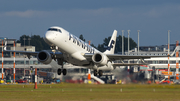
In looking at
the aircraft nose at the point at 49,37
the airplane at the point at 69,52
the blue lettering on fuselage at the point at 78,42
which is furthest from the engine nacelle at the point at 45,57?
the aircraft nose at the point at 49,37

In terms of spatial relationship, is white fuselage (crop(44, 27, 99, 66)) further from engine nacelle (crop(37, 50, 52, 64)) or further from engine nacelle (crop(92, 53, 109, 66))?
engine nacelle (crop(37, 50, 52, 64))

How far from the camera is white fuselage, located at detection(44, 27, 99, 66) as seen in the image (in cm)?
4128

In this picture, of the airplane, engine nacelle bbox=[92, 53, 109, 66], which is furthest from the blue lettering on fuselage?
engine nacelle bbox=[92, 53, 109, 66]

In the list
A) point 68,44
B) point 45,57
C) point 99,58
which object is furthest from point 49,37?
point 99,58

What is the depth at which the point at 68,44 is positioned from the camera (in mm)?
43500

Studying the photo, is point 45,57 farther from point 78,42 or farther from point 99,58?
point 99,58

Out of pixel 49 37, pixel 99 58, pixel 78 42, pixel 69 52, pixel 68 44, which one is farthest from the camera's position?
pixel 99 58

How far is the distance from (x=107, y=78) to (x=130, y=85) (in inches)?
471

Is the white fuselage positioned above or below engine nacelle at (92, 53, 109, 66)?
above

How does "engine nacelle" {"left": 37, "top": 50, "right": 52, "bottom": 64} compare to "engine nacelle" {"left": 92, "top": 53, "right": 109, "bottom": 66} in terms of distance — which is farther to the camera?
"engine nacelle" {"left": 92, "top": 53, "right": 109, "bottom": 66}

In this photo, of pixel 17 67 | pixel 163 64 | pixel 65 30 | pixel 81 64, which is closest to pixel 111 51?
pixel 81 64

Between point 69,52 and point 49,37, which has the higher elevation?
point 49,37

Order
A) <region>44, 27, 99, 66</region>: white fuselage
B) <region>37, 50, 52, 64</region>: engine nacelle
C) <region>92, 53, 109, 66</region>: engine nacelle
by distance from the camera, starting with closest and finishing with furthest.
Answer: <region>44, 27, 99, 66</region>: white fuselage, <region>37, 50, 52, 64</region>: engine nacelle, <region>92, 53, 109, 66</region>: engine nacelle

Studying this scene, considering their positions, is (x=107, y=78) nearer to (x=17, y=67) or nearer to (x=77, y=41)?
(x=77, y=41)
